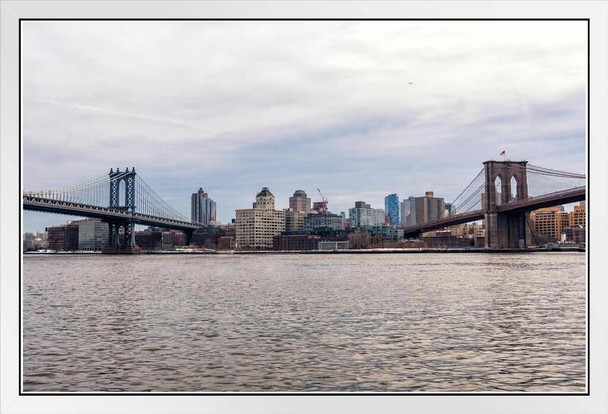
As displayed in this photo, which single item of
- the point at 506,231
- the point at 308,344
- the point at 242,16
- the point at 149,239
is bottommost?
the point at 308,344

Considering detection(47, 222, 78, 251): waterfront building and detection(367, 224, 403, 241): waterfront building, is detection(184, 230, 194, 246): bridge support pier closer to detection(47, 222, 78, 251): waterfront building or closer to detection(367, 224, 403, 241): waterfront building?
detection(47, 222, 78, 251): waterfront building

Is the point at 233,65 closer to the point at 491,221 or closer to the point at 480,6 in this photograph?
the point at 491,221

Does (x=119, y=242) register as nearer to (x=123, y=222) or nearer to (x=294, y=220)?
(x=123, y=222)

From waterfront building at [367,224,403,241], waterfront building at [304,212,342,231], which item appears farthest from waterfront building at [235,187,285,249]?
waterfront building at [367,224,403,241]

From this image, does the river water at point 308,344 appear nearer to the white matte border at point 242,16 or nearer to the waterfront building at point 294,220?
the white matte border at point 242,16

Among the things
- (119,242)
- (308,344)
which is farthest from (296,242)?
(308,344)

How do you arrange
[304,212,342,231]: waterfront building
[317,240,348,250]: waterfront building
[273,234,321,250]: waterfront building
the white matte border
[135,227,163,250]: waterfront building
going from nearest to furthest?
the white matte border, [135,227,163,250]: waterfront building, [273,234,321,250]: waterfront building, [317,240,348,250]: waterfront building, [304,212,342,231]: waterfront building
